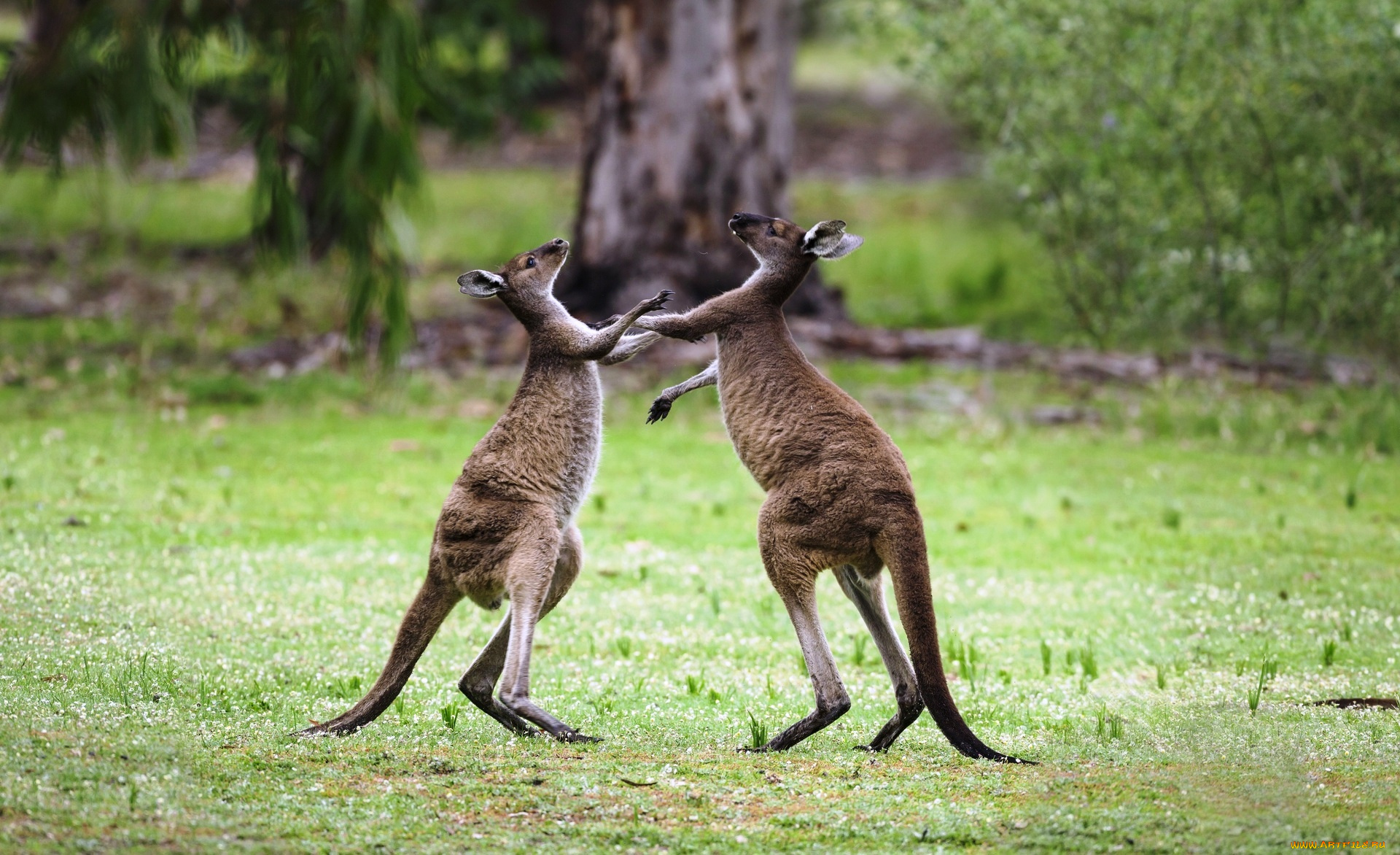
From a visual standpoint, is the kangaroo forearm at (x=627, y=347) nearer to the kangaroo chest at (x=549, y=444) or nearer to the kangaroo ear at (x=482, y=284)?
the kangaroo chest at (x=549, y=444)

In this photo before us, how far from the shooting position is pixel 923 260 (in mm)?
21812

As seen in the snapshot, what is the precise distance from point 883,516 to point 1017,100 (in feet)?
35.3

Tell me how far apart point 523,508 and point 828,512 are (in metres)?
1.20

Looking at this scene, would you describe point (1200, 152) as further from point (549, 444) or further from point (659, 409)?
point (549, 444)

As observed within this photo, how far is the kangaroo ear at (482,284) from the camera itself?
6.40m

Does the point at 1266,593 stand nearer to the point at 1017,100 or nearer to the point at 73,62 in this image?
the point at 73,62

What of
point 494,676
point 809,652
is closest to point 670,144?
point 494,676

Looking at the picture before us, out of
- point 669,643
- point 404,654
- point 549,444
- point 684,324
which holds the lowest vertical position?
point 669,643

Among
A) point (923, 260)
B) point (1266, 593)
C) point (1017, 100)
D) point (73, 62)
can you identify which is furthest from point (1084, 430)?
point (73, 62)

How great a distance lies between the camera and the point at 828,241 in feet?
20.7

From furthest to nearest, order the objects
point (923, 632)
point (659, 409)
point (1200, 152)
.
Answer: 1. point (1200, 152)
2. point (659, 409)
3. point (923, 632)

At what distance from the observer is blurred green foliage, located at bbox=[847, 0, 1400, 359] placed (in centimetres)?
1339

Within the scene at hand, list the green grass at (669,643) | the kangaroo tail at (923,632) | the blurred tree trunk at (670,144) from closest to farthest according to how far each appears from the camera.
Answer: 1. the green grass at (669,643)
2. the kangaroo tail at (923,632)
3. the blurred tree trunk at (670,144)

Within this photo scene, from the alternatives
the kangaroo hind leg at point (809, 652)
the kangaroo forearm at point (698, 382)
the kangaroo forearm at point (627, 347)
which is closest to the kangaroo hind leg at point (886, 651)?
the kangaroo hind leg at point (809, 652)
